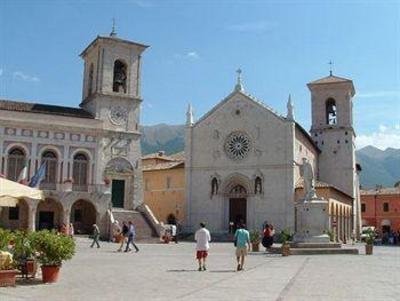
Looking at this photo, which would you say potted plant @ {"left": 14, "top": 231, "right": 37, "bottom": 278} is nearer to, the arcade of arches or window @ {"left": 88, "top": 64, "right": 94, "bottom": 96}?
the arcade of arches

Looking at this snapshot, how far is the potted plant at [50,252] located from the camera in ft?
43.1

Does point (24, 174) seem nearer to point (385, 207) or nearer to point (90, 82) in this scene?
point (90, 82)

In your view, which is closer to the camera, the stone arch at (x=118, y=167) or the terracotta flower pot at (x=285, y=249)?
the terracotta flower pot at (x=285, y=249)

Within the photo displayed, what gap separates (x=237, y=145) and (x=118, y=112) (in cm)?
1120

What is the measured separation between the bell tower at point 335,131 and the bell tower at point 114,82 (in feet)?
69.5

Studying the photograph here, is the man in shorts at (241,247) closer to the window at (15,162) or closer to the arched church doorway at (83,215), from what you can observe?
the arched church doorway at (83,215)

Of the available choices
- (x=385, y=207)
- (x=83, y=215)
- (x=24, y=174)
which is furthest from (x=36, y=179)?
(x=385, y=207)

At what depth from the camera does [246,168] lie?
155ft

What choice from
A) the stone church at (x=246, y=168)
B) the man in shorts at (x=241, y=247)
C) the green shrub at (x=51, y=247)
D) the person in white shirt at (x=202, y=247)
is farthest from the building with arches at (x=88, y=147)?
the green shrub at (x=51, y=247)

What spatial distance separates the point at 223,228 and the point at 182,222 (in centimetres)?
438

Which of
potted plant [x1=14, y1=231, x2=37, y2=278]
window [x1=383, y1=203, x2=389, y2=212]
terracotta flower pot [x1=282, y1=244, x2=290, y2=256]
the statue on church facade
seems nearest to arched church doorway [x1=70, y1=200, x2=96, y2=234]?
the statue on church facade

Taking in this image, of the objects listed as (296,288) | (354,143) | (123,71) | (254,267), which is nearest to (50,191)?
(123,71)

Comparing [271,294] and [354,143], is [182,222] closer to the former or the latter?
[354,143]

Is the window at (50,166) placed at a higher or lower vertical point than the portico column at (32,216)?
higher
